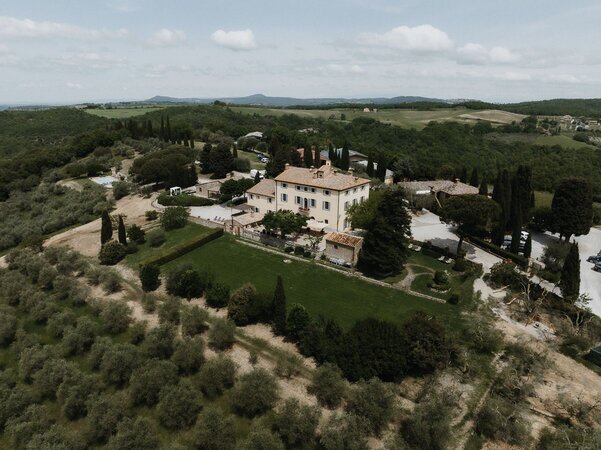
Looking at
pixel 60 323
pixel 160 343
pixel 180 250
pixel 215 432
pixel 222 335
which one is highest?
pixel 180 250

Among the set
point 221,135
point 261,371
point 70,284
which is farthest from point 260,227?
point 221,135

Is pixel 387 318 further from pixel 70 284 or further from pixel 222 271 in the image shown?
pixel 70 284

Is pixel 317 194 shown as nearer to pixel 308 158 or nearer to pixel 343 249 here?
pixel 343 249

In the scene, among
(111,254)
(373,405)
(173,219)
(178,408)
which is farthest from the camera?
(173,219)

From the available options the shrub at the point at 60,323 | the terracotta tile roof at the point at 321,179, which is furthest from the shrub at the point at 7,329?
the terracotta tile roof at the point at 321,179

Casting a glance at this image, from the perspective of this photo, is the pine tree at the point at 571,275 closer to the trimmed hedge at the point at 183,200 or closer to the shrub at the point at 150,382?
the shrub at the point at 150,382

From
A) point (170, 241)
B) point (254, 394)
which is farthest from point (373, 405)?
point (170, 241)
